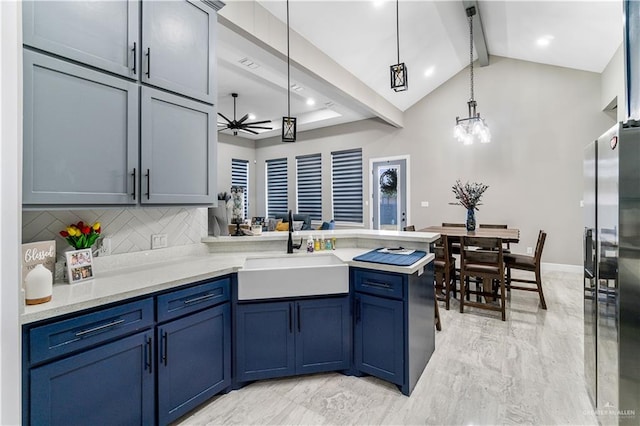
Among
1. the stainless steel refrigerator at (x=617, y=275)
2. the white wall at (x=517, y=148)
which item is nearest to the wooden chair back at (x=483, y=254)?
the stainless steel refrigerator at (x=617, y=275)

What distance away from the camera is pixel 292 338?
2.13 metres

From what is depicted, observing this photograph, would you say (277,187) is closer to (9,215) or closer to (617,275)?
(617,275)

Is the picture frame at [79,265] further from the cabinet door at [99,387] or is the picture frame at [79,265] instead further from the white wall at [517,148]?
the white wall at [517,148]

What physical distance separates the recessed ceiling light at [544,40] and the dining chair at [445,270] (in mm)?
3325

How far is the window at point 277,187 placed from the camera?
27.8 feet

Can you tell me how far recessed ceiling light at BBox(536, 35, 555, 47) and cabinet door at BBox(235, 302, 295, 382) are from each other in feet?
17.1

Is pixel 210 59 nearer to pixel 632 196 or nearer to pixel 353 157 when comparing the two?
pixel 632 196

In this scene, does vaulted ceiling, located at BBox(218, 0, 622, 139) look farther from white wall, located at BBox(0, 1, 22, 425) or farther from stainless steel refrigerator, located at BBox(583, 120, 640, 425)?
stainless steel refrigerator, located at BBox(583, 120, 640, 425)

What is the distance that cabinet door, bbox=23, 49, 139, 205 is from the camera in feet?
4.66

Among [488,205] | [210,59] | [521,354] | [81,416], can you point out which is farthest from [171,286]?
[488,205]

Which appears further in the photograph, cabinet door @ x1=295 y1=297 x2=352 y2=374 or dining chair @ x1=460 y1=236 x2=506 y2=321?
dining chair @ x1=460 y1=236 x2=506 y2=321

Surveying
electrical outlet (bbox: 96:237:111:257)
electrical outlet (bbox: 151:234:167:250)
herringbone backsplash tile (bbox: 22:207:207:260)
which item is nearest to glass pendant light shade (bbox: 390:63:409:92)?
herringbone backsplash tile (bbox: 22:207:207:260)

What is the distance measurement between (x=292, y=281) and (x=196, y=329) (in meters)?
0.66

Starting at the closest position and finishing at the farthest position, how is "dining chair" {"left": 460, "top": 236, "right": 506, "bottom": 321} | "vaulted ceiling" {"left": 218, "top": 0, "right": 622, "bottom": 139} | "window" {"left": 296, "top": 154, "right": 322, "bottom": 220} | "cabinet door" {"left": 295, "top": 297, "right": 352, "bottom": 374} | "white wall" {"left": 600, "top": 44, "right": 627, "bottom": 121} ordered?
1. "cabinet door" {"left": 295, "top": 297, "right": 352, "bottom": 374}
2. "dining chair" {"left": 460, "top": 236, "right": 506, "bottom": 321}
3. "vaulted ceiling" {"left": 218, "top": 0, "right": 622, "bottom": 139}
4. "white wall" {"left": 600, "top": 44, "right": 627, "bottom": 121}
5. "window" {"left": 296, "top": 154, "right": 322, "bottom": 220}
